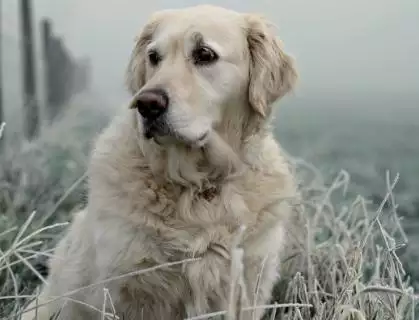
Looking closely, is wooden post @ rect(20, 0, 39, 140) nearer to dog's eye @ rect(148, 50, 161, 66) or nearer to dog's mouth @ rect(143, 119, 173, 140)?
dog's eye @ rect(148, 50, 161, 66)

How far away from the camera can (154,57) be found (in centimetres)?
194

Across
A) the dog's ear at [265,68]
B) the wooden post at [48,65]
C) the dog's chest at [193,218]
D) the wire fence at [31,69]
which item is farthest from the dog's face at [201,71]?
the wooden post at [48,65]

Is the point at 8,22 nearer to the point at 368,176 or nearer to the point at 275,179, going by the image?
the point at 368,176

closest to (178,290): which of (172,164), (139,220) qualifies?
(139,220)

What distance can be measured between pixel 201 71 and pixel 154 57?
0.51ft

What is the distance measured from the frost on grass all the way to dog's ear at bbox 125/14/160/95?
0.32 m

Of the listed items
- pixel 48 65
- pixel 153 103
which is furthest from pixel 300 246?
pixel 48 65

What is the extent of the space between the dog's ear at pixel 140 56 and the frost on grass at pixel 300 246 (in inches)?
12.7

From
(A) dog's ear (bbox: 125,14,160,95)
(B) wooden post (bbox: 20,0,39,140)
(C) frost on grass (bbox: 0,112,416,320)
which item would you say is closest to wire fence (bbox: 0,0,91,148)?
(B) wooden post (bbox: 20,0,39,140)

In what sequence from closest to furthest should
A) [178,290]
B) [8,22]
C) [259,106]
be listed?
[178,290] < [259,106] < [8,22]

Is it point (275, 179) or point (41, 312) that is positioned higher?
point (275, 179)

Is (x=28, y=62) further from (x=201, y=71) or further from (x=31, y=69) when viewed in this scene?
(x=201, y=71)

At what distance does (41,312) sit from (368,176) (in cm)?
190

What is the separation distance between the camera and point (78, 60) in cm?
449
